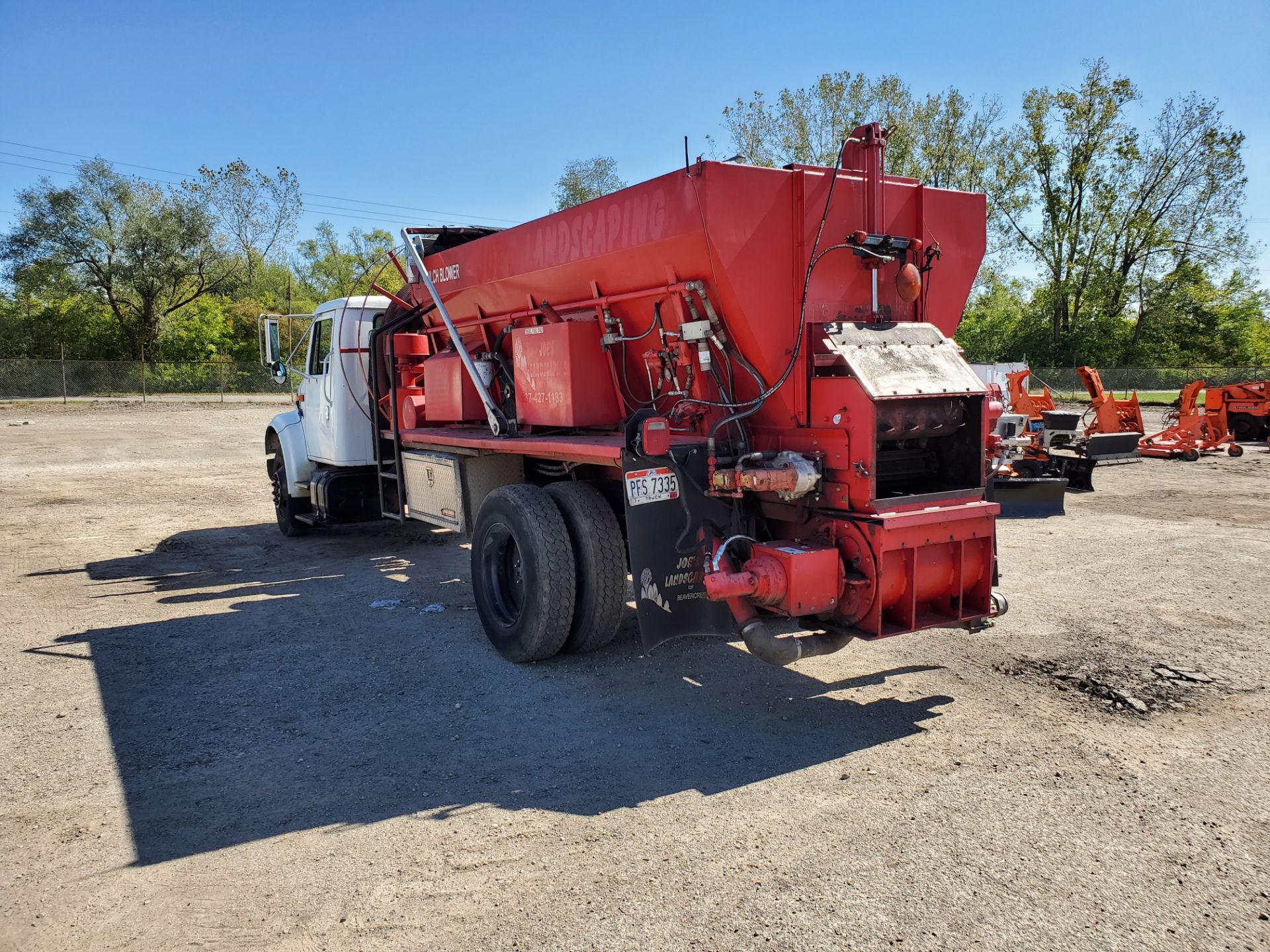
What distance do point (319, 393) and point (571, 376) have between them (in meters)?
4.65

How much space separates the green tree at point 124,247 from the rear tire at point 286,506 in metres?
41.1

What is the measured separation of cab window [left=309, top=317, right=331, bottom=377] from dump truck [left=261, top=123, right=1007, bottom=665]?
140 inches

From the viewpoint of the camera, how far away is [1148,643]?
5691 millimetres

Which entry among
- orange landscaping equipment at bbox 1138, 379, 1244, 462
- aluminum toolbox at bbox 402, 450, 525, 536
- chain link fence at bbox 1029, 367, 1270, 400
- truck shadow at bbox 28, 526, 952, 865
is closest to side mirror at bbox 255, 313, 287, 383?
aluminum toolbox at bbox 402, 450, 525, 536

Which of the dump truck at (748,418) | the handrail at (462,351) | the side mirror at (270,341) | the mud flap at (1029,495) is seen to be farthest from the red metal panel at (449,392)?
the mud flap at (1029,495)

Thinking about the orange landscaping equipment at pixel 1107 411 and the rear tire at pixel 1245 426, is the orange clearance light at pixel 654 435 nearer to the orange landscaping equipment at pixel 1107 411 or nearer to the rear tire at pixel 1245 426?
the orange landscaping equipment at pixel 1107 411

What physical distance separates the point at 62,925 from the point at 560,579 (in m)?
2.95

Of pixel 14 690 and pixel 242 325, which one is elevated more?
pixel 242 325

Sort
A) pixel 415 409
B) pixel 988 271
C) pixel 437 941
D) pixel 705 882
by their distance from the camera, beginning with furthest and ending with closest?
pixel 988 271 → pixel 415 409 → pixel 705 882 → pixel 437 941

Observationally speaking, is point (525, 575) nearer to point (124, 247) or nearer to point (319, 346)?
point (319, 346)

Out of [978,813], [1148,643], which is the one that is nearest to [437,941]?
[978,813]

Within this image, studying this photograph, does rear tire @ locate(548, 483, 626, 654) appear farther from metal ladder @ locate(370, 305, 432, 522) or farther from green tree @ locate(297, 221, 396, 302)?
green tree @ locate(297, 221, 396, 302)

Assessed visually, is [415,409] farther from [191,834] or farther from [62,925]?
[62,925]

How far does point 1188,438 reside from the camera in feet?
56.6
